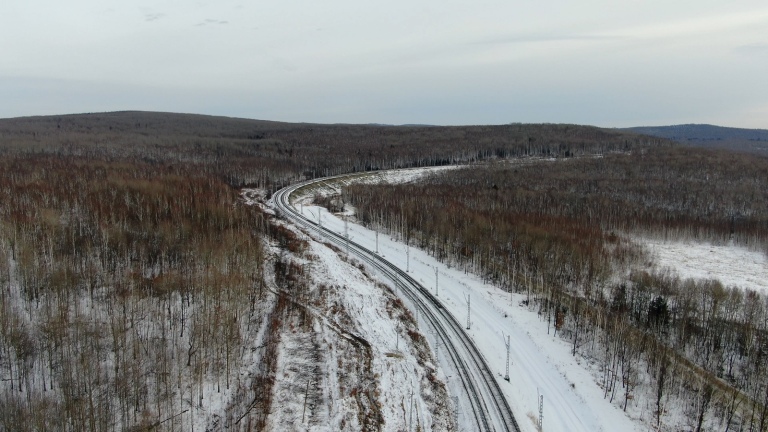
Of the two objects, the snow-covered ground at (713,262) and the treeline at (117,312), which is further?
the snow-covered ground at (713,262)

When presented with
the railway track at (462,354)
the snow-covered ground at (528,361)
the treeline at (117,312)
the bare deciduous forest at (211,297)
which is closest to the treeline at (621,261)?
the bare deciduous forest at (211,297)

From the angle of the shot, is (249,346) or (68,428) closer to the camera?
(68,428)

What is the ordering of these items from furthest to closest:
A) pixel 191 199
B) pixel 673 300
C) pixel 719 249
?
pixel 719 249, pixel 191 199, pixel 673 300

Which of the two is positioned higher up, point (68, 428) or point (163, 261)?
point (163, 261)

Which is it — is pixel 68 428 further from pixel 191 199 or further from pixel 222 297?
pixel 191 199

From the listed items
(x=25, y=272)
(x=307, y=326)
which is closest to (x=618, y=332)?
(x=307, y=326)

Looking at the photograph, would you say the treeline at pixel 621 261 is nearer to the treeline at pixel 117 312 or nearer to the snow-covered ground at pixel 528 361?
the snow-covered ground at pixel 528 361

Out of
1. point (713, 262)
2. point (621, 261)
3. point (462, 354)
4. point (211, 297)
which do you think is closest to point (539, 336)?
point (462, 354)
